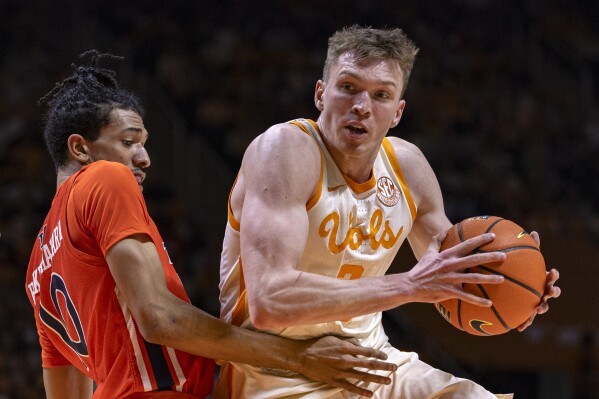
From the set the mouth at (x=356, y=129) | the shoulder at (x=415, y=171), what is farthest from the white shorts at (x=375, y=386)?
the mouth at (x=356, y=129)

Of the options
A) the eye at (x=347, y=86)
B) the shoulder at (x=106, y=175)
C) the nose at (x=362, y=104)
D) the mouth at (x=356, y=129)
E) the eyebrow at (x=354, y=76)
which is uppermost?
the eyebrow at (x=354, y=76)

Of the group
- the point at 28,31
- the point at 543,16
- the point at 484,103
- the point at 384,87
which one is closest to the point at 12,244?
the point at 28,31

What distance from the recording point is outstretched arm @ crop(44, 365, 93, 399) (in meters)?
3.63

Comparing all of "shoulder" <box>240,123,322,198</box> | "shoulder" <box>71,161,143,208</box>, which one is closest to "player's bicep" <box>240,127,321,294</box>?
"shoulder" <box>240,123,322,198</box>

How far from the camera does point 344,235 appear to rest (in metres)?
3.09

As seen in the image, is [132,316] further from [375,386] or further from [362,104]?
[362,104]

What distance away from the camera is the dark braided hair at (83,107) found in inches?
138

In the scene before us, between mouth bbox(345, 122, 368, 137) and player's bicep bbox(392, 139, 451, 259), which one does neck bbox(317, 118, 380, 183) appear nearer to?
mouth bbox(345, 122, 368, 137)

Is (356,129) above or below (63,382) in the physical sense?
above

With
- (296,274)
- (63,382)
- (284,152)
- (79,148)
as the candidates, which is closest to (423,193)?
(284,152)

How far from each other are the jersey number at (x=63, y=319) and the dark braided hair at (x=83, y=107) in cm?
61

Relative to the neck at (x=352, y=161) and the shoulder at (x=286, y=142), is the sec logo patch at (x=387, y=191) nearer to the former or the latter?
the neck at (x=352, y=161)

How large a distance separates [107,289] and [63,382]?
33.6 inches

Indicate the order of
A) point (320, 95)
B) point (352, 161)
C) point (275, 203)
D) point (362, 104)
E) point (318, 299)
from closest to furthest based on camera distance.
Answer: point (318, 299), point (275, 203), point (362, 104), point (352, 161), point (320, 95)
